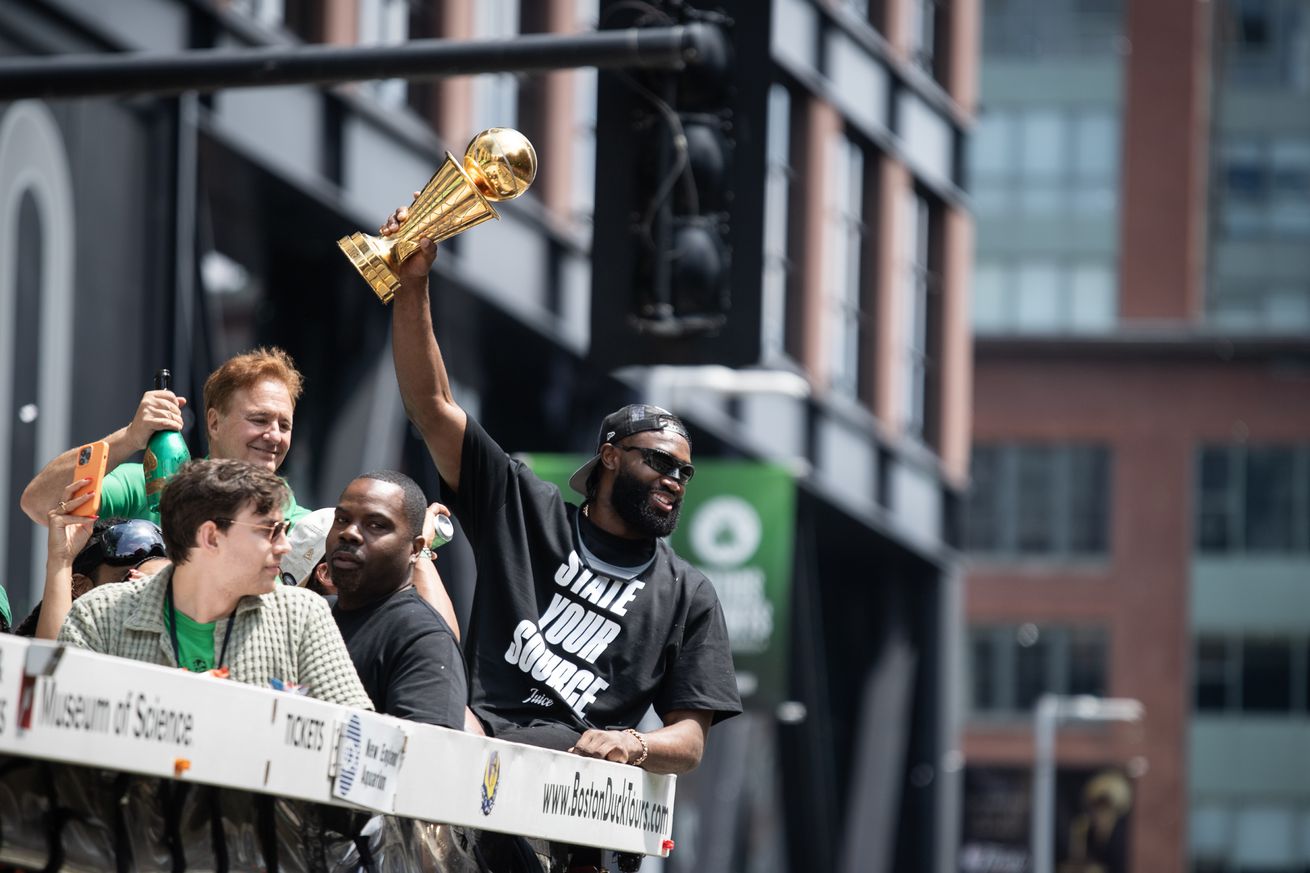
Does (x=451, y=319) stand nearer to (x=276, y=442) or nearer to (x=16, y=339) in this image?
(x=16, y=339)

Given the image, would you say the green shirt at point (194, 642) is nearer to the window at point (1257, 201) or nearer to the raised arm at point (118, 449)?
the raised arm at point (118, 449)

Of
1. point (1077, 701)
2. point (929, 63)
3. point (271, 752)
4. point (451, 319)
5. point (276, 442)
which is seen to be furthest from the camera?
point (1077, 701)

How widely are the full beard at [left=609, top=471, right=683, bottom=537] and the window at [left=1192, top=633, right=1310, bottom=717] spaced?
6477cm

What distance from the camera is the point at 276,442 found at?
7.04 m

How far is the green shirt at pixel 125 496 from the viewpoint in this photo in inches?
289

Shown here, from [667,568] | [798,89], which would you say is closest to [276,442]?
[667,568]

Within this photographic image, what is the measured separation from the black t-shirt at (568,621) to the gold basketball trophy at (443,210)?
503 millimetres

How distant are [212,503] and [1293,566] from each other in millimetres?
68151

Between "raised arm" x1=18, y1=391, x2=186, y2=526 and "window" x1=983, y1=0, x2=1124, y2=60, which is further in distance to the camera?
"window" x1=983, y1=0, x2=1124, y2=60

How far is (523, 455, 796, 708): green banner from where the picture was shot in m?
22.6

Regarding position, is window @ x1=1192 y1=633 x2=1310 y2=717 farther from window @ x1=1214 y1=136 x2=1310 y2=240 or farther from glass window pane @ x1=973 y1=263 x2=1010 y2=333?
window @ x1=1214 y1=136 x2=1310 y2=240

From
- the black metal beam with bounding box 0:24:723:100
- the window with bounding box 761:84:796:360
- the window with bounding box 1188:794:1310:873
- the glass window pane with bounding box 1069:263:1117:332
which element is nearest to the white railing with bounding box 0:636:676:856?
the black metal beam with bounding box 0:24:723:100

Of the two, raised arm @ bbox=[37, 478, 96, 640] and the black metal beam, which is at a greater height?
the black metal beam

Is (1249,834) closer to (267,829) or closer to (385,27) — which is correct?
(385,27)
